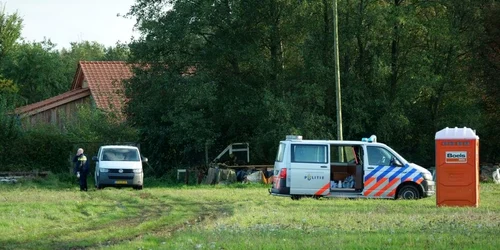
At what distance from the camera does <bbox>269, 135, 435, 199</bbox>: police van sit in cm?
2867

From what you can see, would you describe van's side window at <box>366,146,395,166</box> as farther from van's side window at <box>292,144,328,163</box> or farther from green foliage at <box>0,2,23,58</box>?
green foliage at <box>0,2,23,58</box>

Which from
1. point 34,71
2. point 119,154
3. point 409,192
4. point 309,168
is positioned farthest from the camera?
point 34,71

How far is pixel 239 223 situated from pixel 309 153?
906cm

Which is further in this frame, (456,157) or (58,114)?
(58,114)

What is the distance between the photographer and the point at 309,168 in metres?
28.7

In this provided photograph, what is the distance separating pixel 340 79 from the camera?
45.9 meters

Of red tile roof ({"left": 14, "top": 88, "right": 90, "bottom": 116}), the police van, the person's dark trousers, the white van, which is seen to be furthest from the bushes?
the police van

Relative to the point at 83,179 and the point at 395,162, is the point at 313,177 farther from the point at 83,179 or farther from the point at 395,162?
the point at 83,179

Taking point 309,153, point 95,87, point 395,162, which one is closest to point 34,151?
point 95,87

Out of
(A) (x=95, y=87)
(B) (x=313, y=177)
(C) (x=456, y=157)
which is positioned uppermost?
(A) (x=95, y=87)

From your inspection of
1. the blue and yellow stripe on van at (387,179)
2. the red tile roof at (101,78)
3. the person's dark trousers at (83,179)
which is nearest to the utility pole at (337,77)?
the person's dark trousers at (83,179)

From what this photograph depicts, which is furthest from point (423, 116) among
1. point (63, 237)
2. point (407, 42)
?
point (63, 237)

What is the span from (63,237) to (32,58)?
55.6 metres

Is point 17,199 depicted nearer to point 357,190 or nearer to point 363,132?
point 357,190
